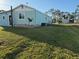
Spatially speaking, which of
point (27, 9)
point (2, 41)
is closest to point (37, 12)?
point (27, 9)

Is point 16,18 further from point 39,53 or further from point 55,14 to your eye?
point 55,14

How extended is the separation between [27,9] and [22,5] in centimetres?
127

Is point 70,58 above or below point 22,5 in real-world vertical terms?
below

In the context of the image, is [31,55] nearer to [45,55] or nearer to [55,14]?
[45,55]

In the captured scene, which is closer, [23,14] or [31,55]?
Result: [31,55]

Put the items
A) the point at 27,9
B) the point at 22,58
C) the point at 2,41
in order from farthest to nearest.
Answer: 1. the point at 27,9
2. the point at 2,41
3. the point at 22,58

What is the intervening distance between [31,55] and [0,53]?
1.92 m

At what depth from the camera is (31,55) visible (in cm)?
1256

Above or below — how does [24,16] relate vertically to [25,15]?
below

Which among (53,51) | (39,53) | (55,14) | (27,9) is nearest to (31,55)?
(39,53)

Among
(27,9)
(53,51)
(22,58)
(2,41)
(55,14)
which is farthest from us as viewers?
(55,14)

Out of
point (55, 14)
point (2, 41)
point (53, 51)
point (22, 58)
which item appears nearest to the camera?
point (22, 58)

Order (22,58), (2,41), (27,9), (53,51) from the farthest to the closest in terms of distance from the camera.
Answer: (27,9) → (2,41) → (53,51) → (22,58)

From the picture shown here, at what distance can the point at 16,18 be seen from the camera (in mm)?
39094
